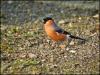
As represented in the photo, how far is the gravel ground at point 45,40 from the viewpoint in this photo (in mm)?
6875

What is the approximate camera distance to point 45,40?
9070 millimetres

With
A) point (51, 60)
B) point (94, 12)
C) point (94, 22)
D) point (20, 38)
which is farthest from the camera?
point (94, 12)

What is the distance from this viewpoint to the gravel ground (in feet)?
22.6

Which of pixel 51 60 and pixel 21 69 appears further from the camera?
pixel 51 60

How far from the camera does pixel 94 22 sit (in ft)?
36.0

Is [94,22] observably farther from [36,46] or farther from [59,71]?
[59,71]

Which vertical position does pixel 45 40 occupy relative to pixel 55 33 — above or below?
below

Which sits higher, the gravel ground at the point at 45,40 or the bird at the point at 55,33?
the bird at the point at 55,33

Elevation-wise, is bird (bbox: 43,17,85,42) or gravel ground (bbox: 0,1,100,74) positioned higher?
bird (bbox: 43,17,85,42)

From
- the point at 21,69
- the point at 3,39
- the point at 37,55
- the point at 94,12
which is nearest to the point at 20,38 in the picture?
the point at 3,39

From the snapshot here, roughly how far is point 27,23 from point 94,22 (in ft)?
5.82

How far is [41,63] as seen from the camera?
23.2 feet

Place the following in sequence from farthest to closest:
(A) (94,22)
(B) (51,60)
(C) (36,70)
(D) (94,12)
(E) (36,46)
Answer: (D) (94,12), (A) (94,22), (E) (36,46), (B) (51,60), (C) (36,70)

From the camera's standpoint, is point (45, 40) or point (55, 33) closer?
point (55, 33)
